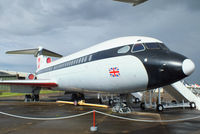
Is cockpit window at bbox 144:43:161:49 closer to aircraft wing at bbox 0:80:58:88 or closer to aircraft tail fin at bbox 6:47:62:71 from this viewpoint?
aircraft wing at bbox 0:80:58:88

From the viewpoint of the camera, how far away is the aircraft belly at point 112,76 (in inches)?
277

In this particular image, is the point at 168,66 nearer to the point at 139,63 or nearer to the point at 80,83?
the point at 139,63

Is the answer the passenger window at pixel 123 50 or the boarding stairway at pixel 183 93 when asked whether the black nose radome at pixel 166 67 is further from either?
the boarding stairway at pixel 183 93

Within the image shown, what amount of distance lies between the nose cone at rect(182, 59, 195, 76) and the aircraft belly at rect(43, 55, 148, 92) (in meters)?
1.37

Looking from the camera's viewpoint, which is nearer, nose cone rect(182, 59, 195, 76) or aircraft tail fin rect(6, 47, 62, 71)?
nose cone rect(182, 59, 195, 76)

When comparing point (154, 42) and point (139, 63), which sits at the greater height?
point (154, 42)

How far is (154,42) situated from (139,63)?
1431 mm

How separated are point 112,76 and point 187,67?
10.2 ft

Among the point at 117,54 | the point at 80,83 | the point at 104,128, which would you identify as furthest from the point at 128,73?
the point at 80,83

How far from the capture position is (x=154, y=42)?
7.70m

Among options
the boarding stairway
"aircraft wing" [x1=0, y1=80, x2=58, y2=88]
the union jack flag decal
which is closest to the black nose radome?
the union jack flag decal

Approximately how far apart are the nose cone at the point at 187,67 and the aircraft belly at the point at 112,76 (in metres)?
1.37

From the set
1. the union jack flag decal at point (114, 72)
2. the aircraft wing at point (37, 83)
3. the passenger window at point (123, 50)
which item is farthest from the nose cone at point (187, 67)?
the aircraft wing at point (37, 83)

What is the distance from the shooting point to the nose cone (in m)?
6.18
